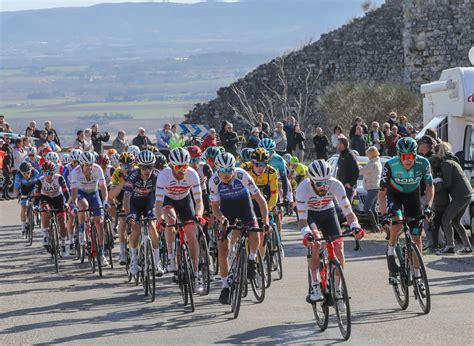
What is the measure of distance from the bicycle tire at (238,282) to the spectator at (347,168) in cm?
737

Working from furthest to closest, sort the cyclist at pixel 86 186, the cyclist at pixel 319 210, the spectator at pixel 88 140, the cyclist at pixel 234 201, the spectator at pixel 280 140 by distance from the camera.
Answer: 1. the spectator at pixel 88 140
2. the spectator at pixel 280 140
3. the cyclist at pixel 86 186
4. the cyclist at pixel 234 201
5. the cyclist at pixel 319 210

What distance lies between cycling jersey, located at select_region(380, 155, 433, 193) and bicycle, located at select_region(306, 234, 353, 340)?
167 cm

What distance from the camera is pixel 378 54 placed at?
51.7m

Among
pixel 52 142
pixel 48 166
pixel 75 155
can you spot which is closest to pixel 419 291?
pixel 75 155

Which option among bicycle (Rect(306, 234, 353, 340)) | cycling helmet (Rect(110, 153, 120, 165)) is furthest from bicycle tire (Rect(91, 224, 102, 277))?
bicycle (Rect(306, 234, 353, 340))

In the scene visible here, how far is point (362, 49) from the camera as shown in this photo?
52844 millimetres

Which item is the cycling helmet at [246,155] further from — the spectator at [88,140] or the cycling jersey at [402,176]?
the spectator at [88,140]

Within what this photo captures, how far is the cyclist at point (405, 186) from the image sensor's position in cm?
1473

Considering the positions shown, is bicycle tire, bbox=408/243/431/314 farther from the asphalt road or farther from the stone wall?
A: the stone wall

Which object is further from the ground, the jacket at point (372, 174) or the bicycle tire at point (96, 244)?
the jacket at point (372, 174)

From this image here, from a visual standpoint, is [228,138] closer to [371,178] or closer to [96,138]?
[96,138]

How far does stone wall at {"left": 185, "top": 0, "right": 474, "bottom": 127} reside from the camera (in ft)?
148

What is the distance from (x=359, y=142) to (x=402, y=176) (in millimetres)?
14293

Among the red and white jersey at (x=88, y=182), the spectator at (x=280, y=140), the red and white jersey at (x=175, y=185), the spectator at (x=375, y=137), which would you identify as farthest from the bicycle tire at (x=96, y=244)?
the spectator at (x=280, y=140)
